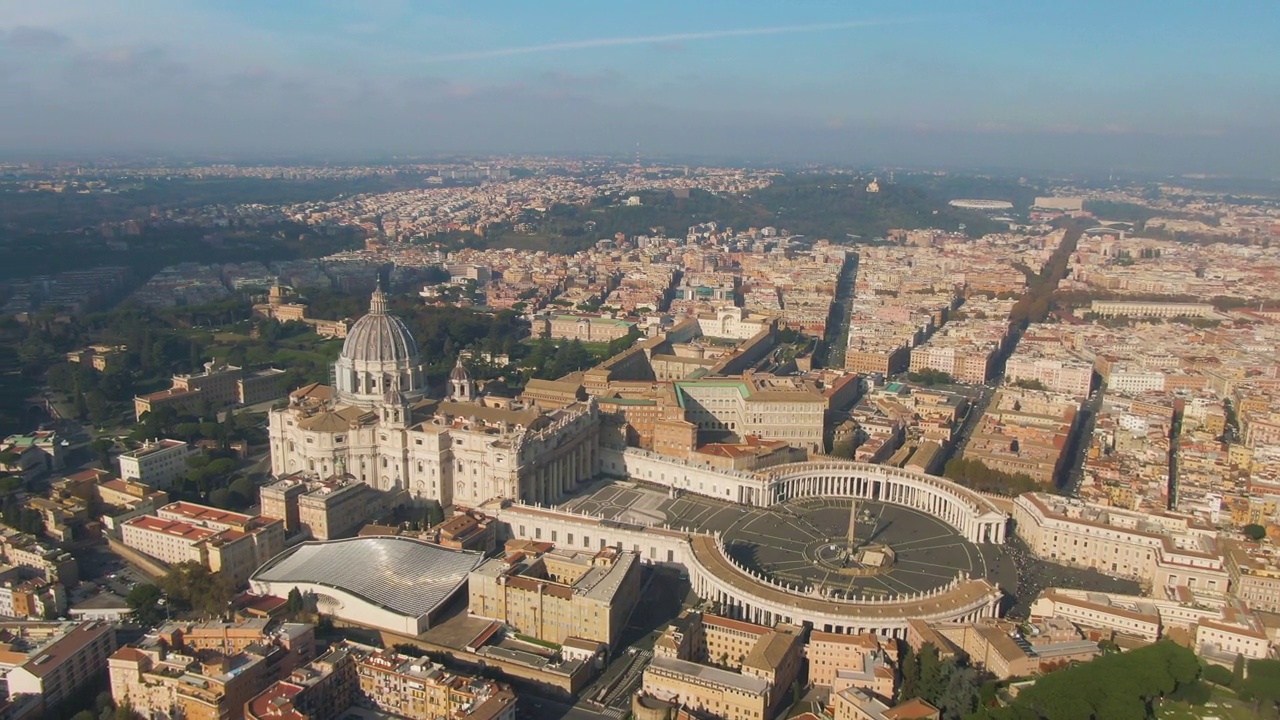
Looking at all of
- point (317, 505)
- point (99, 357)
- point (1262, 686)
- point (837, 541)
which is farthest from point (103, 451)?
point (1262, 686)

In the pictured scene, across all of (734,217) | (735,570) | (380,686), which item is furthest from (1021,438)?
(734,217)

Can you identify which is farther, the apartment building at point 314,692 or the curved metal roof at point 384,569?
the curved metal roof at point 384,569

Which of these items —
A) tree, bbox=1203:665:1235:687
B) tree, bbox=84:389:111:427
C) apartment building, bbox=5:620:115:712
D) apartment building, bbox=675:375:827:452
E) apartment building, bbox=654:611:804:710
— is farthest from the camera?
tree, bbox=84:389:111:427

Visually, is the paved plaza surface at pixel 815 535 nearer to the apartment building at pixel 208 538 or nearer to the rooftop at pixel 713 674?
the rooftop at pixel 713 674

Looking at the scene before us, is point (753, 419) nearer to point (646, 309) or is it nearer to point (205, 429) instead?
point (205, 429)

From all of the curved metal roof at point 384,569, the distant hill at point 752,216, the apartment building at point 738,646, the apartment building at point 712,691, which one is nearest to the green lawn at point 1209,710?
the apartment building at point 738,646

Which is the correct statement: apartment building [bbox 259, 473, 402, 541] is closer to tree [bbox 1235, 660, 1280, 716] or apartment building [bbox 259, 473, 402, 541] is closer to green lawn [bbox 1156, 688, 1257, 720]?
green lawn [bbox 1156, 688, 1257, 720]

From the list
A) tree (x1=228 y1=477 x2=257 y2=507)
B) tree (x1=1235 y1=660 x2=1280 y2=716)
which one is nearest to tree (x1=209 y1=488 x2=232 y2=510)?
tree (x1=228 y1=477 x2=257 y2=507)
